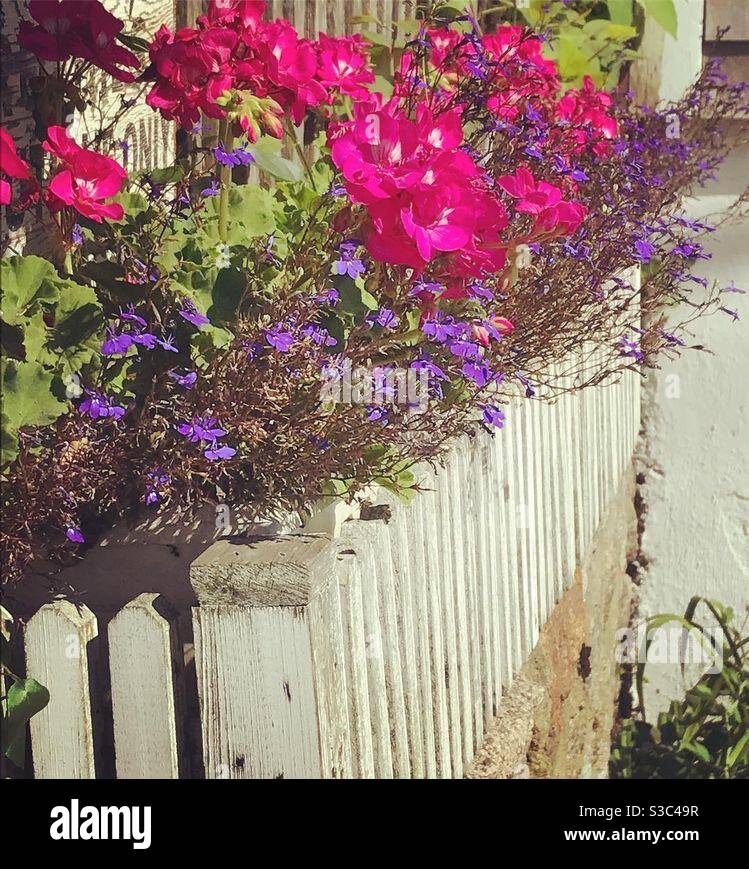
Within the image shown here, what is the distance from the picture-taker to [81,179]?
1.31m

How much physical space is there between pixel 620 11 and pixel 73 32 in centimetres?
293

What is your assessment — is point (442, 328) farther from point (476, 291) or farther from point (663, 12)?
point (663, 12)

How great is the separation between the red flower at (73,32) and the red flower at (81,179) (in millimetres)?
150

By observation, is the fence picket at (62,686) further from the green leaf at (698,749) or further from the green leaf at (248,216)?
the green leaf at (698,749)

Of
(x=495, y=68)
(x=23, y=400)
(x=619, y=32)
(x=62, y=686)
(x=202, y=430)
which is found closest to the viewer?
(x=23, y=400)

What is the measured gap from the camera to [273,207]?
1.61 meters

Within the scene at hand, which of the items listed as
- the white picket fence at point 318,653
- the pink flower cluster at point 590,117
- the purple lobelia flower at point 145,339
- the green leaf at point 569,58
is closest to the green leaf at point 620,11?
the green leaf at point 569,58

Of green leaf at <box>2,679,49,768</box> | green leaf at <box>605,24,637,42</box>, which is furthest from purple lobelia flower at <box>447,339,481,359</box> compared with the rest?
green leaf at <box>605,24,637,42</box>

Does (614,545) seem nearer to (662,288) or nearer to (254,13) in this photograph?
(662,288)

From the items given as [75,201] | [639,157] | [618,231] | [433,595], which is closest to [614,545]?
[639,157]

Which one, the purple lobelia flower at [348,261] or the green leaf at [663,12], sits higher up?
the green leaf at [663,12]

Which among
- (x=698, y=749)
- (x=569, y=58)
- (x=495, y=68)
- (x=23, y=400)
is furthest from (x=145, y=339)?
(x=698, y=749)

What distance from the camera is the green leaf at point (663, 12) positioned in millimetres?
3809
